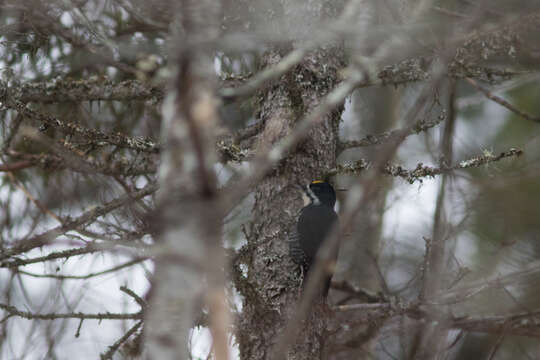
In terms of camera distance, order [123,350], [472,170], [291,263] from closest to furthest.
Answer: [291,263], [123,350], [472,170]

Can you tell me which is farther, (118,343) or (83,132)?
(118,343)

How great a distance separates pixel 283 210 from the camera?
11.0 ft

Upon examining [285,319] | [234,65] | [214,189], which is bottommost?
[214,189]

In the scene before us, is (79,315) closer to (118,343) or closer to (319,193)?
(118,343)

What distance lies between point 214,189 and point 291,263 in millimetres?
2355

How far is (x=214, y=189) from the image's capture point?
939 millimetres

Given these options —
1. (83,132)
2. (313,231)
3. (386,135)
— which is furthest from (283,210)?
(83,132)

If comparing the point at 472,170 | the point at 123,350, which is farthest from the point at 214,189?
the point at 472,170

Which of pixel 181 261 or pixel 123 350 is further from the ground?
pixel 123 350

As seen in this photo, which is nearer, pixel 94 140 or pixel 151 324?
pixel 151 324

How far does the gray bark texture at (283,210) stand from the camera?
2988 mm

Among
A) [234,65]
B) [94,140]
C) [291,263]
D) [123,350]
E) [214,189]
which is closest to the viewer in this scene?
[214,189]

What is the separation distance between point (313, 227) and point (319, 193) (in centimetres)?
25

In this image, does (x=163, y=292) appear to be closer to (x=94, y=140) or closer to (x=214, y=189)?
(x=214, y=189)
